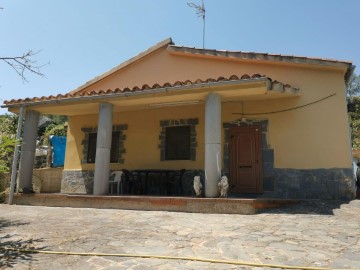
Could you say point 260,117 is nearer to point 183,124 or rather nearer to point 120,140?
point 183,124

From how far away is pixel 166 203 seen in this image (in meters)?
7.21

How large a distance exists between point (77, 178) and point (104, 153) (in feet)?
10.5

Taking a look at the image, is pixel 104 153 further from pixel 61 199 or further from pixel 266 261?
pixel 266 261

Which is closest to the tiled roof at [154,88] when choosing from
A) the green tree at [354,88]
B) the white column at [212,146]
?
the white column at [212,146]

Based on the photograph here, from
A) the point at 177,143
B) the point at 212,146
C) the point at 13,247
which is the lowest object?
the point at 13,247

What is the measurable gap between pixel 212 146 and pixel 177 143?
2743 mm

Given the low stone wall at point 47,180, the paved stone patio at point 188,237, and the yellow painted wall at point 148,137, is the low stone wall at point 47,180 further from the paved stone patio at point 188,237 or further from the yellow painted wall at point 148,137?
the paved stone patio at point 188,237

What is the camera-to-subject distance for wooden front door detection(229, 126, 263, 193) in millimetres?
8812

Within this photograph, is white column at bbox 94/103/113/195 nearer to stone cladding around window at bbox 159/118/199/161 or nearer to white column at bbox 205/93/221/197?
stone cladding around window at bbox 159/118/199/161

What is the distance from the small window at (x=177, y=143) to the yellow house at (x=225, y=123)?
3cm

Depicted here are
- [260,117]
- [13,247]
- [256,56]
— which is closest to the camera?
[13,247]

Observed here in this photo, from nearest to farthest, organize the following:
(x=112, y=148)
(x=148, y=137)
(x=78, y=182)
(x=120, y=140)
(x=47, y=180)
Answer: (x=148, y=137) → (x=120, y=140) → (x=112, y=148) → (x=78, y=182) → (x=47, y=180)

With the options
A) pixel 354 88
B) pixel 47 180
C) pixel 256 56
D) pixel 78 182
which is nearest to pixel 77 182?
pixel 78 182

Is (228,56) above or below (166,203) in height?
above
